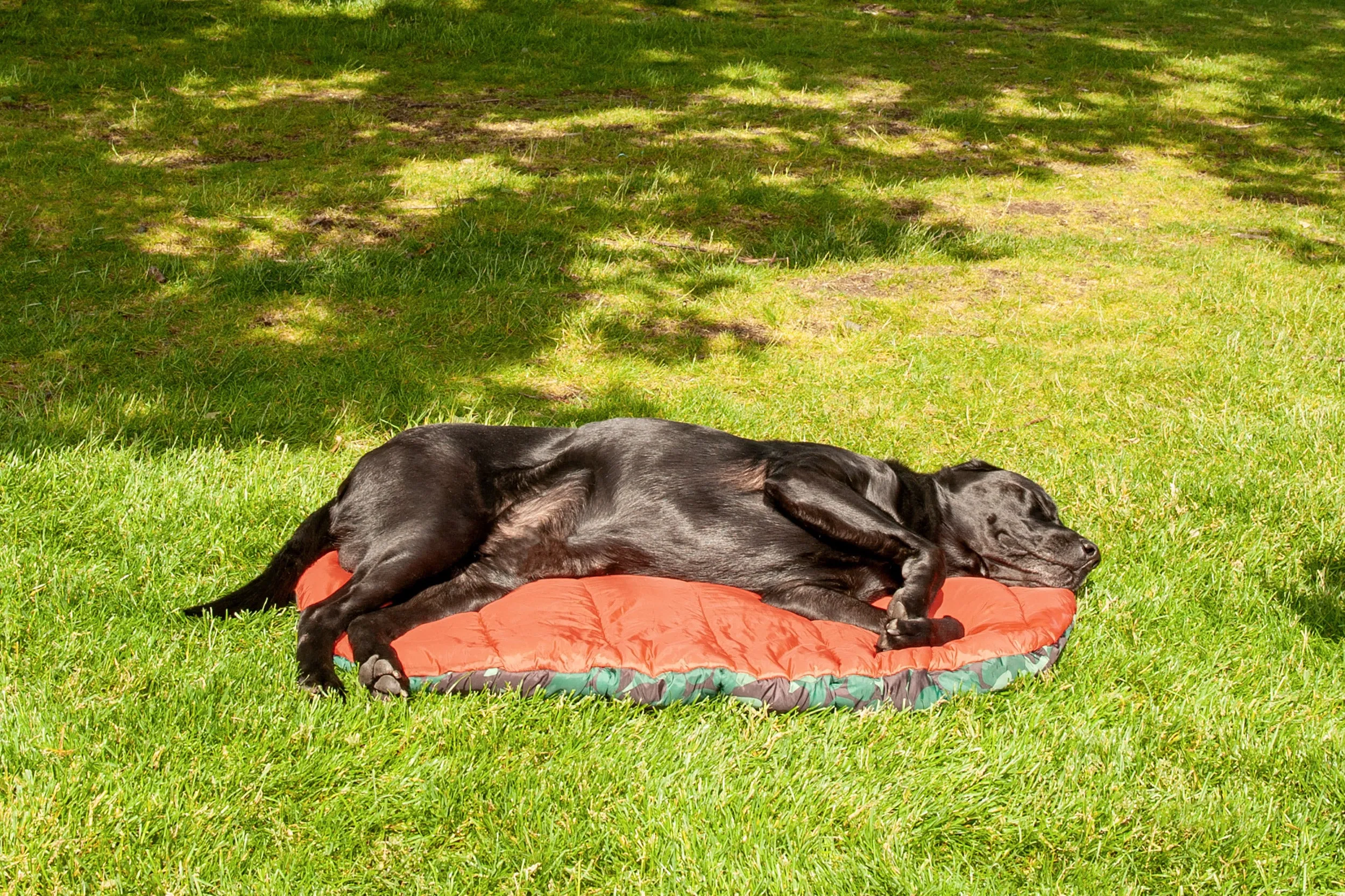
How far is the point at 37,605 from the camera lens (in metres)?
3.65

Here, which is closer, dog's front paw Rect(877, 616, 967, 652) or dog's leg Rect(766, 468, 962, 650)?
dog's front paw Rect(877, 616, 967, 652)

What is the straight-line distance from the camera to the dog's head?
4258mm

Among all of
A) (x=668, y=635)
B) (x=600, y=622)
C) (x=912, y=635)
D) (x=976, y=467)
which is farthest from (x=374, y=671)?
(x=976, y=467)

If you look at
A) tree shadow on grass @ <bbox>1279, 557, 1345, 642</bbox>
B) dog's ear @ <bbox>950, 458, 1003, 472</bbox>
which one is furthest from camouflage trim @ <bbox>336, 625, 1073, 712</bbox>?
tree shadow on grass @ <bbox>1279, 557, 1345, 642</bbox>

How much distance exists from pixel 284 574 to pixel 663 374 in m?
2.75

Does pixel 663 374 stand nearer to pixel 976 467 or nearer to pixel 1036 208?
pixel 976 467

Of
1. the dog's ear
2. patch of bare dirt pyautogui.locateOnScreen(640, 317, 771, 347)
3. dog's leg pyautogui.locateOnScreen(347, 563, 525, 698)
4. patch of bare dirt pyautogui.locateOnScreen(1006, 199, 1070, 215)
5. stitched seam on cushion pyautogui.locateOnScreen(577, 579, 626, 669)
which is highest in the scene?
patch of bare dirt pyautogui.locateOnScreen(1006, 199, 1070, 215)

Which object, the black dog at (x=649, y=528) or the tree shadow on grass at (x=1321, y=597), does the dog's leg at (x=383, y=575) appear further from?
the tree shadow on grass at (x=1321, y=597)

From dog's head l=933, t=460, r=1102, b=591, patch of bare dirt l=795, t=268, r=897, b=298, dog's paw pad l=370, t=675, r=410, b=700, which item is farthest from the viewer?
patch of bare dirt l=795, t=268, r=897, b=298

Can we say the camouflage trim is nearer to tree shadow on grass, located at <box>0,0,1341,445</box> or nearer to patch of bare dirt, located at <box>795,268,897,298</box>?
tree shadow on grass, located at <box>0,0,1341,445</box>

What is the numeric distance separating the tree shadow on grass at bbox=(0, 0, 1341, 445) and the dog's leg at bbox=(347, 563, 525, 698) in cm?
161

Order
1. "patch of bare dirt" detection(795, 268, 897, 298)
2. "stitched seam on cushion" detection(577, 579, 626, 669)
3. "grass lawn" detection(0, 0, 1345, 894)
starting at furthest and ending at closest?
"patch of bare dirt" detection(795, 268, 897, 298) < "stitched seam on cushion" detection(577, 579, 626, 669) < "grass lawn" detection(0, 0, 1345, 894)

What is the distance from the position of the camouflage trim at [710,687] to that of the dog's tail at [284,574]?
535 mm

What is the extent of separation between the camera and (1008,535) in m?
4.43
